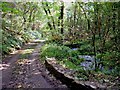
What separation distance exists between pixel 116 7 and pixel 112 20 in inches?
23.3

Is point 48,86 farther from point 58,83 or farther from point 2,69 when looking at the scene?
point 2,69

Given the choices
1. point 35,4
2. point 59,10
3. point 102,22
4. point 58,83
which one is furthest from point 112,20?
point 35,4

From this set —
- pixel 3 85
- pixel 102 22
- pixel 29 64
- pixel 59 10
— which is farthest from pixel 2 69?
pixel 59 10

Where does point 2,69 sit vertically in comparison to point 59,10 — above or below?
below

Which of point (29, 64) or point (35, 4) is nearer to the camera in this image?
point (29, 64)

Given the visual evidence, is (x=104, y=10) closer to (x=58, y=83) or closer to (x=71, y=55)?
(x=58, y=83)

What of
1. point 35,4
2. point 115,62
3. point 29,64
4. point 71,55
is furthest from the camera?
point 35,4

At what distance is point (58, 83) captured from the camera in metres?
8.09

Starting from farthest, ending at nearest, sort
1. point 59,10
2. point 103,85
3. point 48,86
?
point 59,10, point 48,86, point 103,85

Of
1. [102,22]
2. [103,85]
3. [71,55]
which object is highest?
[102,22]

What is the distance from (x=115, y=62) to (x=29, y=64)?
4522 millimetres

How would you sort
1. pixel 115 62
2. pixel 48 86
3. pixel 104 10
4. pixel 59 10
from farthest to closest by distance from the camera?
1. pixel 59 10
2. pixel 115 62
3. pixel 104 10
4. pixel 48 86

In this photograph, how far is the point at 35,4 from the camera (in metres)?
28.1

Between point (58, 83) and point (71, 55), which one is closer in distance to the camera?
point (58, 83)
